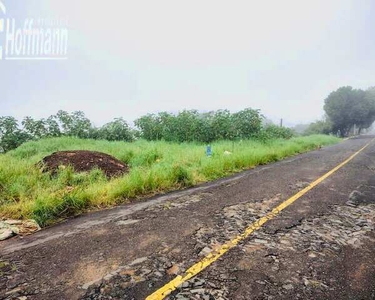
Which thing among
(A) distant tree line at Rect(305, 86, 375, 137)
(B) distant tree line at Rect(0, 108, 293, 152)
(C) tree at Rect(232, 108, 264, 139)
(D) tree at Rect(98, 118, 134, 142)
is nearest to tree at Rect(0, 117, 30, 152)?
(B) distant tree line at Rect(0, 108, 293, 152)

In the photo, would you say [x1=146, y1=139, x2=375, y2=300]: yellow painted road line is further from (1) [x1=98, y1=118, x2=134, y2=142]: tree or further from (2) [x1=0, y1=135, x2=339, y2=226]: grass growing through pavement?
(1) [x1=98, y1=118, x2=134, y2=142]: tree

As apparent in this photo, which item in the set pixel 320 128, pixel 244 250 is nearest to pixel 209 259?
pixel 244 250

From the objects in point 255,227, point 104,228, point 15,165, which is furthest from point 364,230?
point 15,165

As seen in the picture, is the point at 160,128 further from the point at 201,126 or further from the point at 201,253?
the point at 201,253

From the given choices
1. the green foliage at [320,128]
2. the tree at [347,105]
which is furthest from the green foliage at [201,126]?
the green foliage at [320,128]

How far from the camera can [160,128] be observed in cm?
1898

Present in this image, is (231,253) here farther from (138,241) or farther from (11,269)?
(11,269)

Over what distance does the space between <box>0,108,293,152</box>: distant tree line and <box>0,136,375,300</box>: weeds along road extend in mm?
11719

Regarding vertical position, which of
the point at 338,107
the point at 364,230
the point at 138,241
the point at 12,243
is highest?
the point at 338,107

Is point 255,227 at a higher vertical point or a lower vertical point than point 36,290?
higher

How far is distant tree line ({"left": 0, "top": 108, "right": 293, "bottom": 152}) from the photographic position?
16.3 meters

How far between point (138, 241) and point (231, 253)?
1.24 meters

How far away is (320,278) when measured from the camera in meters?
2.74

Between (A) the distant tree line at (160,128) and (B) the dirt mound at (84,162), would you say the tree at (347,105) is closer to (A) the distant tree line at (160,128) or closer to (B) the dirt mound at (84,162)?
(A) the distant tree line at (160,128)
